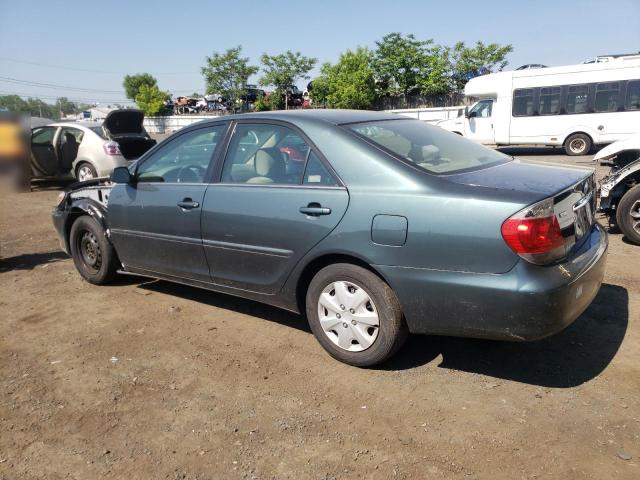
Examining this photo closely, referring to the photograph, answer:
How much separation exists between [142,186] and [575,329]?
360 cm

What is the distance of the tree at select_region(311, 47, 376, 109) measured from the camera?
35156 millimetres

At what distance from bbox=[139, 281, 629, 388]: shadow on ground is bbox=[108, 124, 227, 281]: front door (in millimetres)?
992

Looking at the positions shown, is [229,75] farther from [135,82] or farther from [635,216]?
[635,216]

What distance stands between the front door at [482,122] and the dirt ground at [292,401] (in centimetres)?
1451

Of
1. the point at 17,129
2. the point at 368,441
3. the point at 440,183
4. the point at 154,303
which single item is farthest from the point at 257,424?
the point at 17,129

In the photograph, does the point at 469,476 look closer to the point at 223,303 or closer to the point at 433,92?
the point at 223,303

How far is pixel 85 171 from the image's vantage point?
1142 centimetres

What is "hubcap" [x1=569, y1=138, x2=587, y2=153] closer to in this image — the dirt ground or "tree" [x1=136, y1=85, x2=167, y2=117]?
the dirt ground

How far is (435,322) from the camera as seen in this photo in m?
3.10

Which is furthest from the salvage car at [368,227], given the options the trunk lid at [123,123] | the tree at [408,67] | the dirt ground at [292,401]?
the tree at [408,67]

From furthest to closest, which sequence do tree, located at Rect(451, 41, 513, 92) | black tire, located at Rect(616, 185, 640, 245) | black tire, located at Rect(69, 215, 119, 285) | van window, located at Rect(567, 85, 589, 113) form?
1. tree, located at Rect(451, 41, 513, 92)
2. van window, located at Rect(567, 85, 589, 113)
3. black tire, located at Rect(616, 185, 640, 245)
4. black tire, located at Rect(69, 215, 119, 285)

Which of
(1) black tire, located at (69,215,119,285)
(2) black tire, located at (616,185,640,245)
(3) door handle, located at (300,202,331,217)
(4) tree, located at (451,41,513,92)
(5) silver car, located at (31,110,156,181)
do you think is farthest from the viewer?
(4) tree, located at (451,41,513,92)

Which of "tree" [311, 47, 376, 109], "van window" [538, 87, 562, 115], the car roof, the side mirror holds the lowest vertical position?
the side mirror

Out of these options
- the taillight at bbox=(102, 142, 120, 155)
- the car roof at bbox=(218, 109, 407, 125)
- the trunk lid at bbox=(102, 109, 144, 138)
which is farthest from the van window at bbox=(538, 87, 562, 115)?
the car roof at bbox=(218, 109, 407, 125)
